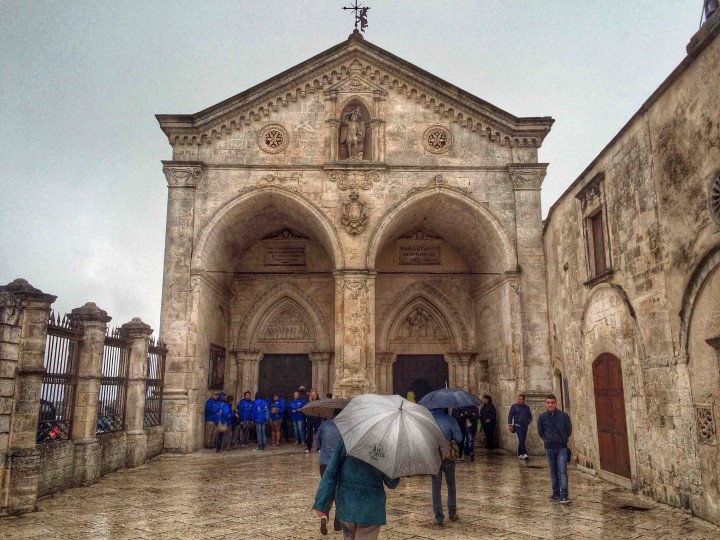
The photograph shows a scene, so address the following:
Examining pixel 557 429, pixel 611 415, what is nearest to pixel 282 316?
pixel 611 415

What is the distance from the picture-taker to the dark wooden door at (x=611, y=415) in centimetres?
1008

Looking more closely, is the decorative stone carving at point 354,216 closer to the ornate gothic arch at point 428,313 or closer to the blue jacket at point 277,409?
the ornate gothic arch at point 428,313

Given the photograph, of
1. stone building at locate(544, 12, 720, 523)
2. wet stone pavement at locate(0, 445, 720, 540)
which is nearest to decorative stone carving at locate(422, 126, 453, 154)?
stone building at locate(544, 12, 720, 523)

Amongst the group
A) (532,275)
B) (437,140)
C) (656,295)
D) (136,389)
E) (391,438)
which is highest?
(437,140)

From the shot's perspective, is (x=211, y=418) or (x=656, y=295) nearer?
(x=656, y=295)

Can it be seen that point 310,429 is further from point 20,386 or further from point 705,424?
point 705,424

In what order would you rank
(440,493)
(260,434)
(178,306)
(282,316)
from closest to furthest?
(440,493), (178,306), (260,434), (282,316)

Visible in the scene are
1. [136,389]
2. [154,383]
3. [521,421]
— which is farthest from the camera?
[154,383]

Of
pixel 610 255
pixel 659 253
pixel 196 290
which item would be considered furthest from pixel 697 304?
pixel 196 290

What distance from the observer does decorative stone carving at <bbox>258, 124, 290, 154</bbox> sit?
1648 centimetres

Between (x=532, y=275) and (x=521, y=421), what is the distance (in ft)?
13.5

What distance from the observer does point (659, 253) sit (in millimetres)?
8656

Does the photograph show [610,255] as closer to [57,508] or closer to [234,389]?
[57,508]

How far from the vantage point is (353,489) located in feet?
14.1
